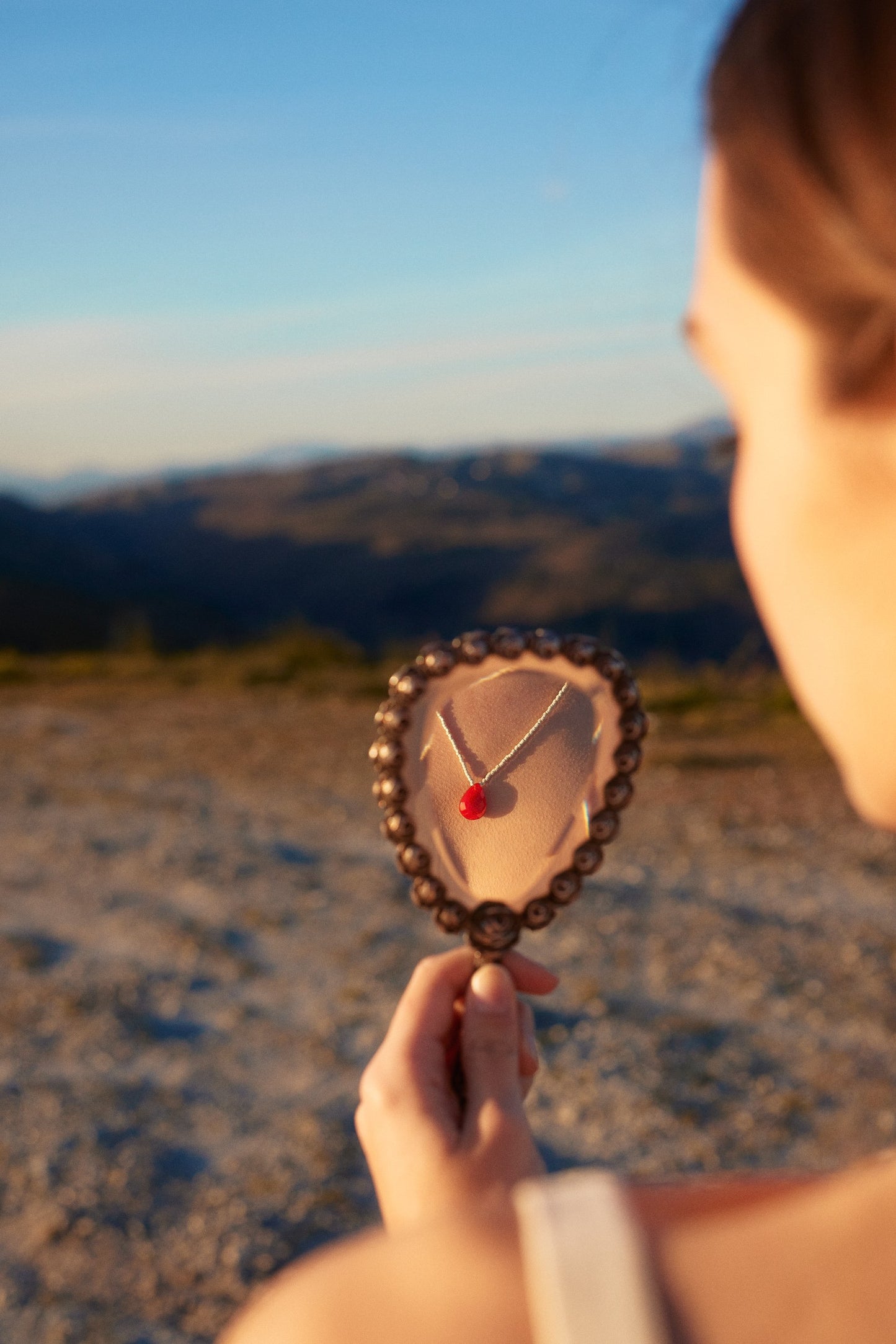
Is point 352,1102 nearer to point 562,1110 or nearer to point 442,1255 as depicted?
point 562,1110

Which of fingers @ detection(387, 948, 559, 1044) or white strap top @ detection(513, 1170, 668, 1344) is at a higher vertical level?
white strap top @ detection(513, 1170, 668, 1344)

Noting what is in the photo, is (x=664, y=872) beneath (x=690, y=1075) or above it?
beneath

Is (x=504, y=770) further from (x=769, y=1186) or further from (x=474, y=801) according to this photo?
(x=769, y=1186)

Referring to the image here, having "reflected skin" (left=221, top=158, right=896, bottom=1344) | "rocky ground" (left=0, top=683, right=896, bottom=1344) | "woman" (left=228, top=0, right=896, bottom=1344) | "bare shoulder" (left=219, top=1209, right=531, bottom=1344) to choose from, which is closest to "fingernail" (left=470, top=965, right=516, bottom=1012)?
"reflected skin" (left=221, top=158, right=896, bottom=1344)

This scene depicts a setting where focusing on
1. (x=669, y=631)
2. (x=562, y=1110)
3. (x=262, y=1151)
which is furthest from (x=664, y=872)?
(x=669, y=631)

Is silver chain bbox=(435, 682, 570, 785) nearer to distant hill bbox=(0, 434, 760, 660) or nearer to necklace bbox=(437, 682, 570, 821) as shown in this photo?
necklace bbox=(437, 682, 570, 821)

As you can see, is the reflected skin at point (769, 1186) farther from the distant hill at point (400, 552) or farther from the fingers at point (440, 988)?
the distant hill at point (400, 552)
